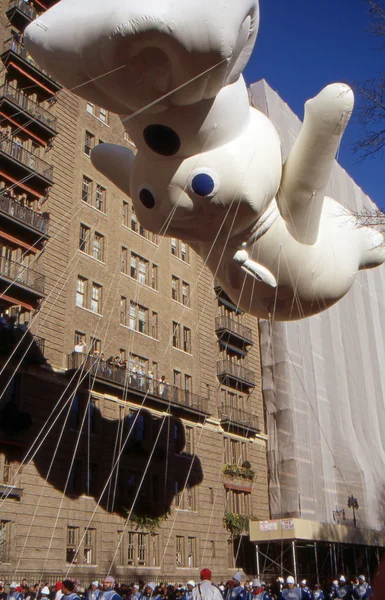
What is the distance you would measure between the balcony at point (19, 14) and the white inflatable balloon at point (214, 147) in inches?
792

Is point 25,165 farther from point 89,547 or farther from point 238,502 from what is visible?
point 238,502

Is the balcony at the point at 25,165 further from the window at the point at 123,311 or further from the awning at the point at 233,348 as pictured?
the awning at the point at 233,348

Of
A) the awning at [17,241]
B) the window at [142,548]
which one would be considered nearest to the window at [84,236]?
the awning at [17,241]

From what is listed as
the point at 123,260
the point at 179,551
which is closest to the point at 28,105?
the point at 123,260

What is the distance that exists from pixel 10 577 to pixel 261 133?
18.1 metres

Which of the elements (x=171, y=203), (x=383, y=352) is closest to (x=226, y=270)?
A: (x=171, y=203)

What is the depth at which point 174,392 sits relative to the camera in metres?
33.3

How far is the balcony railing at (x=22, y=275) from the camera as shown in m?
26.0

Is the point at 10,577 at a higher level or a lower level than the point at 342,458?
lower

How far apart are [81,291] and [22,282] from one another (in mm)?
4811

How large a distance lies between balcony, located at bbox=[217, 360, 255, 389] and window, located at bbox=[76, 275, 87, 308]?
11.0 m

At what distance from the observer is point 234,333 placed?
39.9m

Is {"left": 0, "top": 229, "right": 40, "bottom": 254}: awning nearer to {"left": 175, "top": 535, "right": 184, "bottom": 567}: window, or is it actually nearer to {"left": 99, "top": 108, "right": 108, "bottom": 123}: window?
{"left": 99, "top": 108, "right": 108, "bottom": 123}: window

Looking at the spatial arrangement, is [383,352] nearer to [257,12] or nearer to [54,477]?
[54,477]
